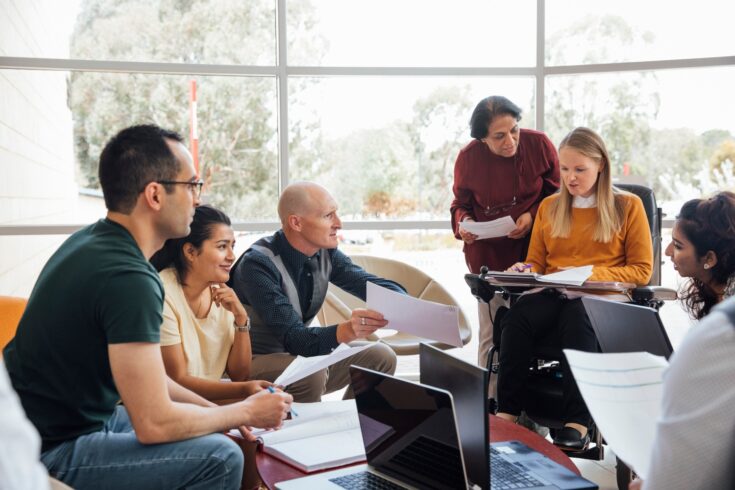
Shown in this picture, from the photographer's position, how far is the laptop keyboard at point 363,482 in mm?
1875

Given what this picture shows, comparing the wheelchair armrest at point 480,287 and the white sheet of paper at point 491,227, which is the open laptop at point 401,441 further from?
the white sheet of paper at point 491,227

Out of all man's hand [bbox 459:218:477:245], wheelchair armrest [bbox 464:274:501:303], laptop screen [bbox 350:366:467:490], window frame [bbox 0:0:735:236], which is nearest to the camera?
laptop screen [bbox 350:366:467:490]

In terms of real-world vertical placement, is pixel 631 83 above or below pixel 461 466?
above

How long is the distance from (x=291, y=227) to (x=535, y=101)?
251 cm

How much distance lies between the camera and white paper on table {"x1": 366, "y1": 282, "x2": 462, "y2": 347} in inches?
102

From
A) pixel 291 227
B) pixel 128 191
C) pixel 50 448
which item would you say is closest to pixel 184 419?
pixel 50 448

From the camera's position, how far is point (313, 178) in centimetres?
520

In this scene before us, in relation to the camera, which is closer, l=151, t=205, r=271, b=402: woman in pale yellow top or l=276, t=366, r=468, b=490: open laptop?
l=276, t=366, r=468, b=490: open laptop

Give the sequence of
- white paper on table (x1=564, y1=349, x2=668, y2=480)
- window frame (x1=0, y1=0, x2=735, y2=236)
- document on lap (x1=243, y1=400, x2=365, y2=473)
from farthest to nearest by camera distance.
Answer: window frame (x1=0, y1=0, x2=735, y2=236), document on lap (x1=243, y1=400, x2=365, y2=473), white paper on table (x1=564, y1=349, x2=668, y2=480)

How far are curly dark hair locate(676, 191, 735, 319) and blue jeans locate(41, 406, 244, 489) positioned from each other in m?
1.73

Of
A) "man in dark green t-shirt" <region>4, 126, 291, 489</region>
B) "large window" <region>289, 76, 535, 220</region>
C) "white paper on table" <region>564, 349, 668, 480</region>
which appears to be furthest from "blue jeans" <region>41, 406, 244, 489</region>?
"large window" <region>289, 76, 535, 220</region>

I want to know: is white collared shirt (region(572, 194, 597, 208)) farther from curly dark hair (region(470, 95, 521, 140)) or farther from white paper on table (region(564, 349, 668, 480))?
white paper on table (region(564, 349, 668, 480))

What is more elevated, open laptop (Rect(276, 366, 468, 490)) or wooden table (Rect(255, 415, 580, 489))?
open laptop (Rect(276, 366, 468, 490))

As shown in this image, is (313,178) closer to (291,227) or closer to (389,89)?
(389,89)
